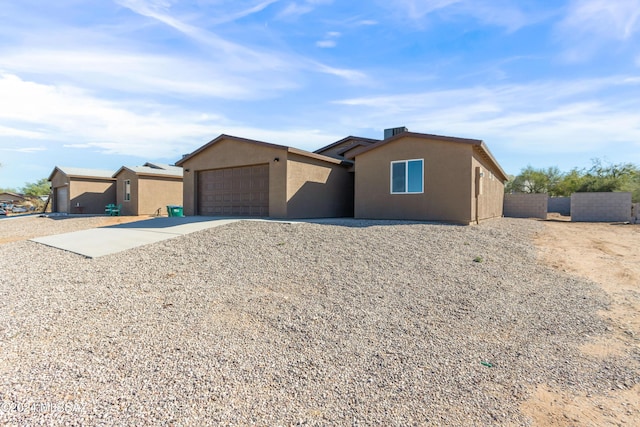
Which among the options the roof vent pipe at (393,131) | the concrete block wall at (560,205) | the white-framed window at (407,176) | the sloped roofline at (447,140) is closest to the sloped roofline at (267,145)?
the sloped roofline at (447,140)

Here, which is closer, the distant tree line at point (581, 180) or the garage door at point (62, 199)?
the distant tree line at point (581, 180)

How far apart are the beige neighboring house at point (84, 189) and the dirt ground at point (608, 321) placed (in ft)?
90.0

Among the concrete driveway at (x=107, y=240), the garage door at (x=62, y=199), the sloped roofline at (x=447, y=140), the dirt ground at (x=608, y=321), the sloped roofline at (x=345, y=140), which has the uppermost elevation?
the sloped roofline at (x=345, y=140)

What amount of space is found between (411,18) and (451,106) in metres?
5.31

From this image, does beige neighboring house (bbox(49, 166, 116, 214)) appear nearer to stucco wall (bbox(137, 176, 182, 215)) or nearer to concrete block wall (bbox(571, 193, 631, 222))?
stucco wall (bbox(137, 176, 182, 215))

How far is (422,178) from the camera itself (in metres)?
12.7

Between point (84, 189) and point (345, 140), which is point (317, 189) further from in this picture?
point (84, 189)

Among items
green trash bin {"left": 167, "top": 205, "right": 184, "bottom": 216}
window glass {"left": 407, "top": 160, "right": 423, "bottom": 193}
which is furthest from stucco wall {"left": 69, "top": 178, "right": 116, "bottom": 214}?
window glass {"left": 407, "top": 160, "right": 423, "bottom": 193}

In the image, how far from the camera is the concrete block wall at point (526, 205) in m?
21.2

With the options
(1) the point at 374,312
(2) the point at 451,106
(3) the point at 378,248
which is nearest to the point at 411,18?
(2) the point at 451,106

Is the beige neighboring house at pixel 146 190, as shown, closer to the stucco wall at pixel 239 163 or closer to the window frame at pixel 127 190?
the window frame at pixel 127 190

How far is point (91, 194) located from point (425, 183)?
79.3 ft

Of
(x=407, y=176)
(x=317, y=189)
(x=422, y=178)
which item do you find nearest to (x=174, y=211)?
(x=317, y=189)

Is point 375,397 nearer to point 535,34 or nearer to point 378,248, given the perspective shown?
point 378,248
